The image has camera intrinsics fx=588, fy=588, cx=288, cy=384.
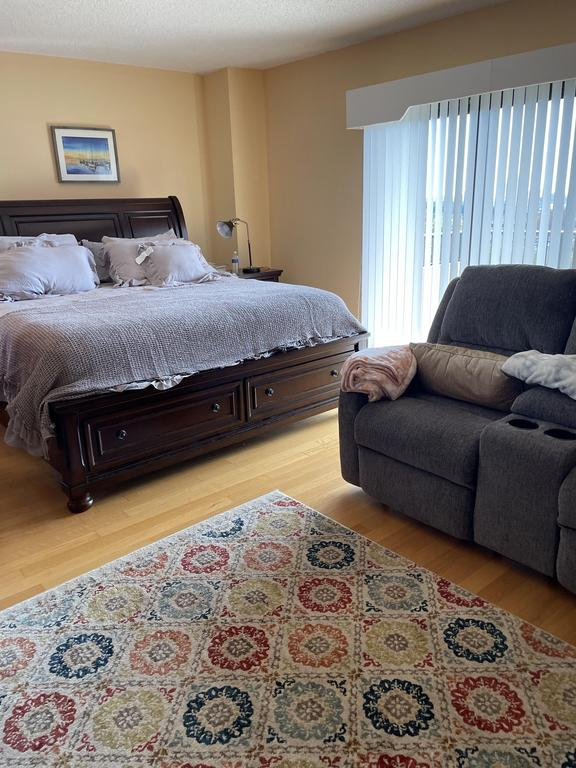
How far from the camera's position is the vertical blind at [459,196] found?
3.20 metres

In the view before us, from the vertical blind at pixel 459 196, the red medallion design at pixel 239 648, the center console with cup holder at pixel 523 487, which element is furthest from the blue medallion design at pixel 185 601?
the vertical blind at pixel 459 196

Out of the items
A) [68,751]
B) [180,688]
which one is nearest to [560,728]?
[180,688]

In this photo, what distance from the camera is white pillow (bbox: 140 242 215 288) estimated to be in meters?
4.01

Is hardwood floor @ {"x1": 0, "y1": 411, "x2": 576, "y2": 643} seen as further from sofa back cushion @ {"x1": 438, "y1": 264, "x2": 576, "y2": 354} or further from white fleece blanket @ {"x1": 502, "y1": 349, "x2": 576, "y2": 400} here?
sofa back cushion @ {"x1": 438, "y1": 264, "x2": 576, "y2": 354}

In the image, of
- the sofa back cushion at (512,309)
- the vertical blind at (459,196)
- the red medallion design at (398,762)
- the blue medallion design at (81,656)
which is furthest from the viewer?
the vertical blind at (459,196)

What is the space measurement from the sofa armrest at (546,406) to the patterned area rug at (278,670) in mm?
727

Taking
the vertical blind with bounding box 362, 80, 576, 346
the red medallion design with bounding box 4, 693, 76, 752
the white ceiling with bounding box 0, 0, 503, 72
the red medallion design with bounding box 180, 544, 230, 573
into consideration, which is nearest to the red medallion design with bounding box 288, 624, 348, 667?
the red medallion design with bounding box 180, 544, 230, 573

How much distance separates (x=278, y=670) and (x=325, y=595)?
39 centimetres

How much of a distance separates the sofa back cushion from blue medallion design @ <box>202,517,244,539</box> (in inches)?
53.6

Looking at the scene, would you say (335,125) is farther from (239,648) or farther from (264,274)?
(239,648)

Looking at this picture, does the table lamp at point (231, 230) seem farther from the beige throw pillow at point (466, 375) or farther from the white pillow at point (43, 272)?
the beige throw pillow at point (466, 375)

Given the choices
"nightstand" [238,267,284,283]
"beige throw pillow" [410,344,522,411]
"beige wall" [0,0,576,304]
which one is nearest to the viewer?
"beige throw pillow" [410,344,522,411]

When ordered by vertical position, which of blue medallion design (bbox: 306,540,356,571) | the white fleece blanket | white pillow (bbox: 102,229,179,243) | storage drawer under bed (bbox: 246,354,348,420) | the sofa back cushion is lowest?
blue medallion design (bbox: 306,540,356,571)

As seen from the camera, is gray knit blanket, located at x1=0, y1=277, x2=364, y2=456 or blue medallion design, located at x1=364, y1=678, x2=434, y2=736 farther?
gray knit blanket, located at x1=0, y1=277, x2=364, y2=456
